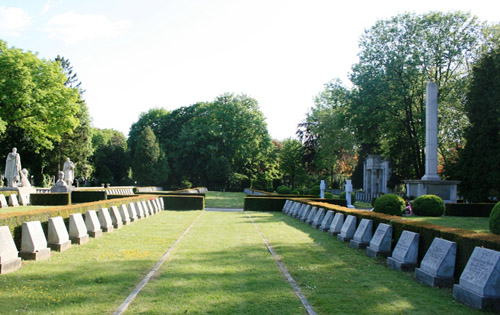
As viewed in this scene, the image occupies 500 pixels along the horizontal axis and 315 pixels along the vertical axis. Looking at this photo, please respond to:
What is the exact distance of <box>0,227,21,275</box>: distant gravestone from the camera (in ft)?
23.5

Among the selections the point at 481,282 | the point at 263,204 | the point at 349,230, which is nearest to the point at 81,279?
the point at 481,282

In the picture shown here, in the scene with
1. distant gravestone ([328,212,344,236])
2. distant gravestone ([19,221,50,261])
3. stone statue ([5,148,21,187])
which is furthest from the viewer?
stone statue ([5,148,21,187])

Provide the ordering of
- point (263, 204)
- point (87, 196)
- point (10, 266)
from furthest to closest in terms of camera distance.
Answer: point (87, 196) → point (263, 204) → point (10, 266)

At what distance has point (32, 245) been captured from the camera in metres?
8.49

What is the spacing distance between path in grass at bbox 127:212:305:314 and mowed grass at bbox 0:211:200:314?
1.44 ft

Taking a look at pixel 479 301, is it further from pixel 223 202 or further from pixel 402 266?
pixel 223 202

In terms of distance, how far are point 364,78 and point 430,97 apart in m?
8.14

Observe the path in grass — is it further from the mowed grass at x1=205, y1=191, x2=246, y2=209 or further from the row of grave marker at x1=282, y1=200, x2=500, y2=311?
the mowed grass at x1=205, y1=191, x2=246, y2=209

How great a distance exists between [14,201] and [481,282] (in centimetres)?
2554

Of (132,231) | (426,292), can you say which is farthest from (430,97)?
(426,292)

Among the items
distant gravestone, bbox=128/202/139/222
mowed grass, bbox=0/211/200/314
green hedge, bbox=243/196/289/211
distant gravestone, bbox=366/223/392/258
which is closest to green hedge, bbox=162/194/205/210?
green hedge, bbox=243/196/289/211

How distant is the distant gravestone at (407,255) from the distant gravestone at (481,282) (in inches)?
82.7

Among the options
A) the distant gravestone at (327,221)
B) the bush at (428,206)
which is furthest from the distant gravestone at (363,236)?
the bush at (428,206)

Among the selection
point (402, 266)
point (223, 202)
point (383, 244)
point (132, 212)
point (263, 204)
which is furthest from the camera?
point (223, 202)
